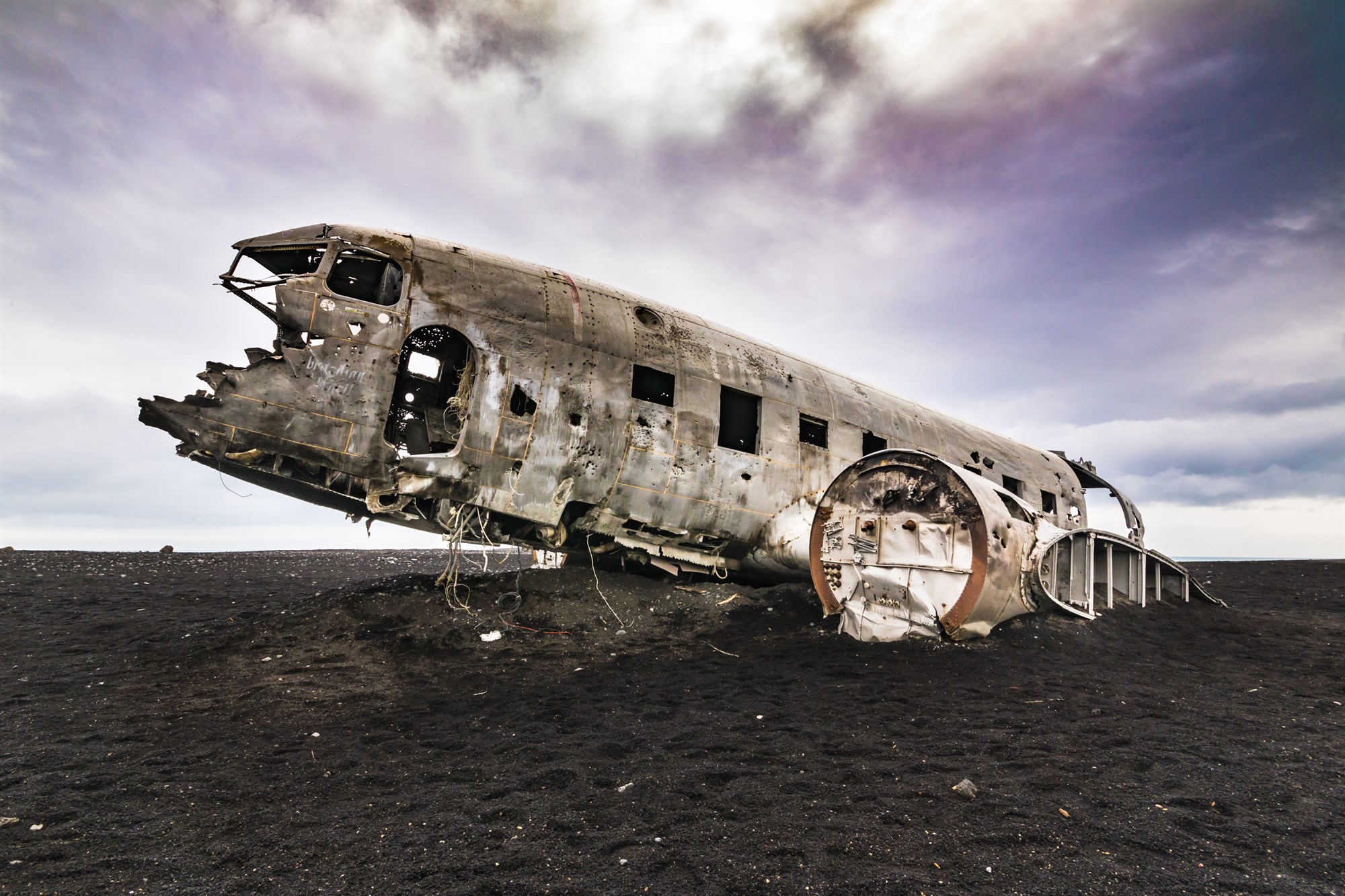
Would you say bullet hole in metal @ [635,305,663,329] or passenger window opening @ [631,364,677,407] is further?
bullet hole in metal @ [635,305,663,329]

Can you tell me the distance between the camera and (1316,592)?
58.0ft

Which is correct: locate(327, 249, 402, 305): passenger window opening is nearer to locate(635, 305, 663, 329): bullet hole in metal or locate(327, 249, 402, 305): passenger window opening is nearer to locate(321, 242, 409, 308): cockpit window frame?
locate(321, 242, 409, 308): cockpit window frame

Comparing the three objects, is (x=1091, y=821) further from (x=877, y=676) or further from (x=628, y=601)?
(x=628, y=601)

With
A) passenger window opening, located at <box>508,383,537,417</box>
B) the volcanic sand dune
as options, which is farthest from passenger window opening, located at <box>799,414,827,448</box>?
passenger window opening, located at <box>508,383,537,417</box>

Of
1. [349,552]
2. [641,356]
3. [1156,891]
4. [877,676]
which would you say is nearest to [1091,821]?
[1156,891]

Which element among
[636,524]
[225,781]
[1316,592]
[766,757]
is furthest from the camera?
[1316,592]

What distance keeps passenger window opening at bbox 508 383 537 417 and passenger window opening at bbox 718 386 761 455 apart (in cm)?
342

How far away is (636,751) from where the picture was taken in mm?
5727

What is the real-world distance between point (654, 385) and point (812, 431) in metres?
3.45

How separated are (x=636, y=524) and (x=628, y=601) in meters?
2.03

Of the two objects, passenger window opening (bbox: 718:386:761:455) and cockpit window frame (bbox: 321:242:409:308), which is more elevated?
cockpit window frame (bbox: 321:242:409:308)

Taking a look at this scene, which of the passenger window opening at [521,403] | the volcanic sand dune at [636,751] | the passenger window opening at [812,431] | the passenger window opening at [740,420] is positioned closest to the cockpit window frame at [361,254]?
the passenger window opening at [521,403]

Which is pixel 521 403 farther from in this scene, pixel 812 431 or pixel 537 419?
pixel 812 431

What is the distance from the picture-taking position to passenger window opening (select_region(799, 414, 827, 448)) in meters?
11.8
